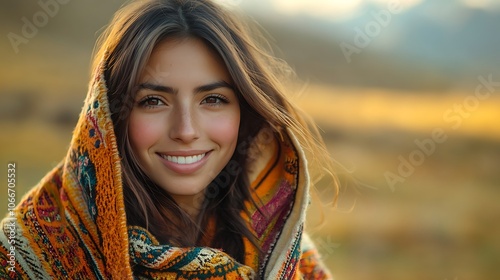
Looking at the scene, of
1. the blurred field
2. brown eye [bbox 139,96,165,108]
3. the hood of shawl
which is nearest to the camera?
the hood of shawl

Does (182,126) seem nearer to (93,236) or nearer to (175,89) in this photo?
(175,89)

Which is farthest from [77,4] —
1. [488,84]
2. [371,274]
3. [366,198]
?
[488,84]

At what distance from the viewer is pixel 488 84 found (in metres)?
8.42

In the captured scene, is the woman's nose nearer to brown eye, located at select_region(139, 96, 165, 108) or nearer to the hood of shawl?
brown eye, located at select_region(139, 96, 165, 108)

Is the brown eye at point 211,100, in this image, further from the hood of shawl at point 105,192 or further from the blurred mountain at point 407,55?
the blurred mountain at point 407,55

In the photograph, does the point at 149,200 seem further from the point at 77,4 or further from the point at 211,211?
the point at 77,4

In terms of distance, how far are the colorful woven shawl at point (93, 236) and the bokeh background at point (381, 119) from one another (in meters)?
3.51

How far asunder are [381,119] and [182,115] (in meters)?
5.84

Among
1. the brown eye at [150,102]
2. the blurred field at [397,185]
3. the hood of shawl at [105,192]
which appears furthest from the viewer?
the blurred field at [397,185]

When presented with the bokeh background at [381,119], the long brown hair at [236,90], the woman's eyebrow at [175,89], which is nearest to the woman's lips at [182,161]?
the long brown hair at [236,90]

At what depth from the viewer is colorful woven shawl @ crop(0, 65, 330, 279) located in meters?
1.89

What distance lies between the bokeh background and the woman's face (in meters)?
3.28

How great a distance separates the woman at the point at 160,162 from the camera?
193 cm

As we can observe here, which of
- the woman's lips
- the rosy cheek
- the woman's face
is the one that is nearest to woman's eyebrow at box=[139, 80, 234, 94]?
the woman's face
